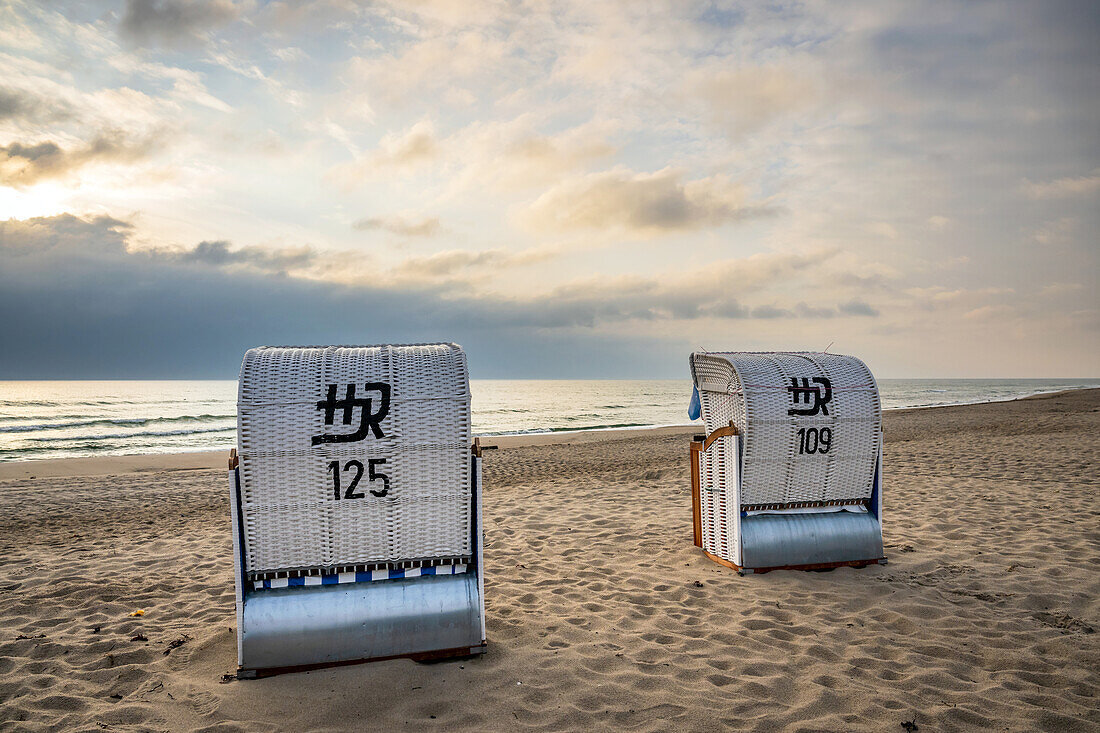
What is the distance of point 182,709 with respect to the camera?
3.60 metres

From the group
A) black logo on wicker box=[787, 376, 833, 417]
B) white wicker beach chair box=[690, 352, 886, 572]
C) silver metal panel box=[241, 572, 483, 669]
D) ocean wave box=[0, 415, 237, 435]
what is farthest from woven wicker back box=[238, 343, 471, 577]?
ocean wave box=[0, 415, 237, 435]

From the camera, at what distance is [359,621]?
3951 millimetres

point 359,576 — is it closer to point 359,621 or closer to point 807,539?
point 359,621

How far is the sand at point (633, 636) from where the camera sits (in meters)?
3.49

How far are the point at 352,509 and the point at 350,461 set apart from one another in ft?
1.05

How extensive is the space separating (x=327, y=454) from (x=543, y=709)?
6.60 feet

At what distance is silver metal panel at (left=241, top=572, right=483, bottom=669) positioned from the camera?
385cm

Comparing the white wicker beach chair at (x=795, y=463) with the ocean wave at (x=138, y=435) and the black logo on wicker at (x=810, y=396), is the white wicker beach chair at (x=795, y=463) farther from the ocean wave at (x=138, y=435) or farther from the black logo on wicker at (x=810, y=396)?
the ocean wave at (x=138, y=435)

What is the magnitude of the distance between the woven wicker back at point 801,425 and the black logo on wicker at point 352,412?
335cm

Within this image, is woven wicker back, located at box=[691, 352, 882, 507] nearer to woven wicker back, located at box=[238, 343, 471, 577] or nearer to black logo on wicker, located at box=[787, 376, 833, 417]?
black logo on wicker, located at box=[787, 376, 833, 417]

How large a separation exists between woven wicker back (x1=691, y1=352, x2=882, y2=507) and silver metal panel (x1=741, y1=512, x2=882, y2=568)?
19 cm

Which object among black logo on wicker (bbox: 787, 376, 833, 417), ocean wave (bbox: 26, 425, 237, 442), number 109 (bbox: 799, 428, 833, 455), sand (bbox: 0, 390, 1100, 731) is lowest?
sand (bbox: 0, 390, 1100, 731)

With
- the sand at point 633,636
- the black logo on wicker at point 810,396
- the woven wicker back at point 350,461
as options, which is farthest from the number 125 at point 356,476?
the black logo on wicker at point 810,396

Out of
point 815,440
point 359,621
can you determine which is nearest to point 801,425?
point 815,440
